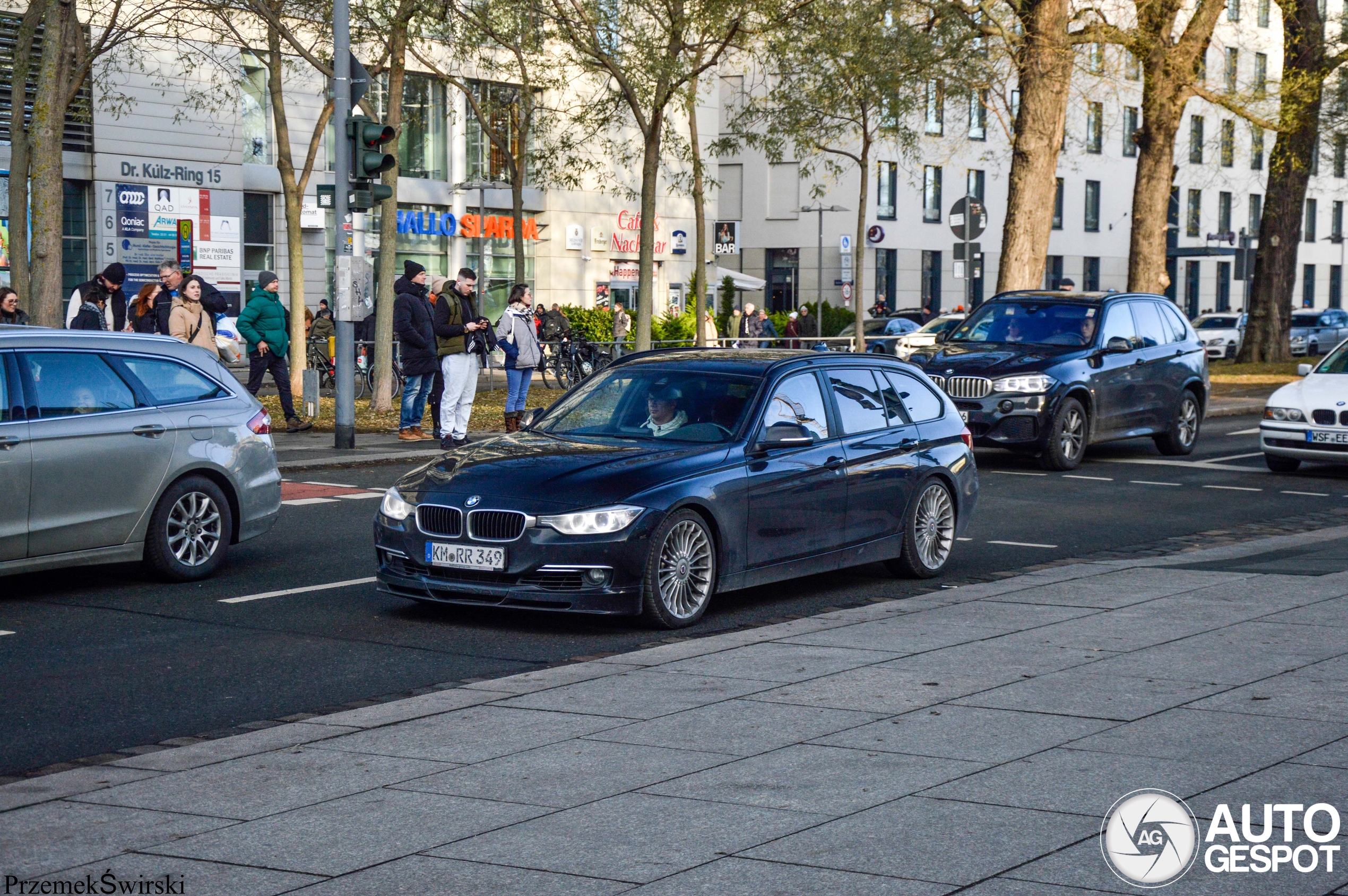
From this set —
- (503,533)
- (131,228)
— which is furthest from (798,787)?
(131,228)

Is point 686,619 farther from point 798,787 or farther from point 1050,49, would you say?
point 1050,49

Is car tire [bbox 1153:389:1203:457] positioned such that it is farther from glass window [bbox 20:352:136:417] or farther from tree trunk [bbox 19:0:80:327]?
glass window [bbox 20:352:136:417]

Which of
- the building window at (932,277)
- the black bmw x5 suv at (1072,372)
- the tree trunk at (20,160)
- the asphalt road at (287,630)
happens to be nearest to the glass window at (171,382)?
the asphalt road at (287,630)

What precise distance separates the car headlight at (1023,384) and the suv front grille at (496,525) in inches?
388

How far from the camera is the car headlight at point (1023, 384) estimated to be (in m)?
17.5

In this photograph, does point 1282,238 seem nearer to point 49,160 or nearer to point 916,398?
point 49,160

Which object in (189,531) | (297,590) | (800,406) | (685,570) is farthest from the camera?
(189,531)

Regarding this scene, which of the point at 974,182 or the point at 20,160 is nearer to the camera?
the point at 20,160

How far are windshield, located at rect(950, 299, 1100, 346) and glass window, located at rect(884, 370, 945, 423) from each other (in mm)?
7666

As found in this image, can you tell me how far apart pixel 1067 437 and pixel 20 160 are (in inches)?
548

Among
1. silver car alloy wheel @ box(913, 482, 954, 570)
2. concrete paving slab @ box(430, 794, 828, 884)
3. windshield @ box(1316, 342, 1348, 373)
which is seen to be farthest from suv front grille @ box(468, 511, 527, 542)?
windshield @ box(1316, 342, 1348, 373)

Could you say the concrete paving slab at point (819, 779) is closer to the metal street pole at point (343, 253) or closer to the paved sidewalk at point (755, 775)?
the paved sidewalk at point (755, 775)

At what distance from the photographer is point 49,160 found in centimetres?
1755

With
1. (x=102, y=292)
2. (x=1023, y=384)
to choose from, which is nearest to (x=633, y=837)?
(x=1023, y=384)
